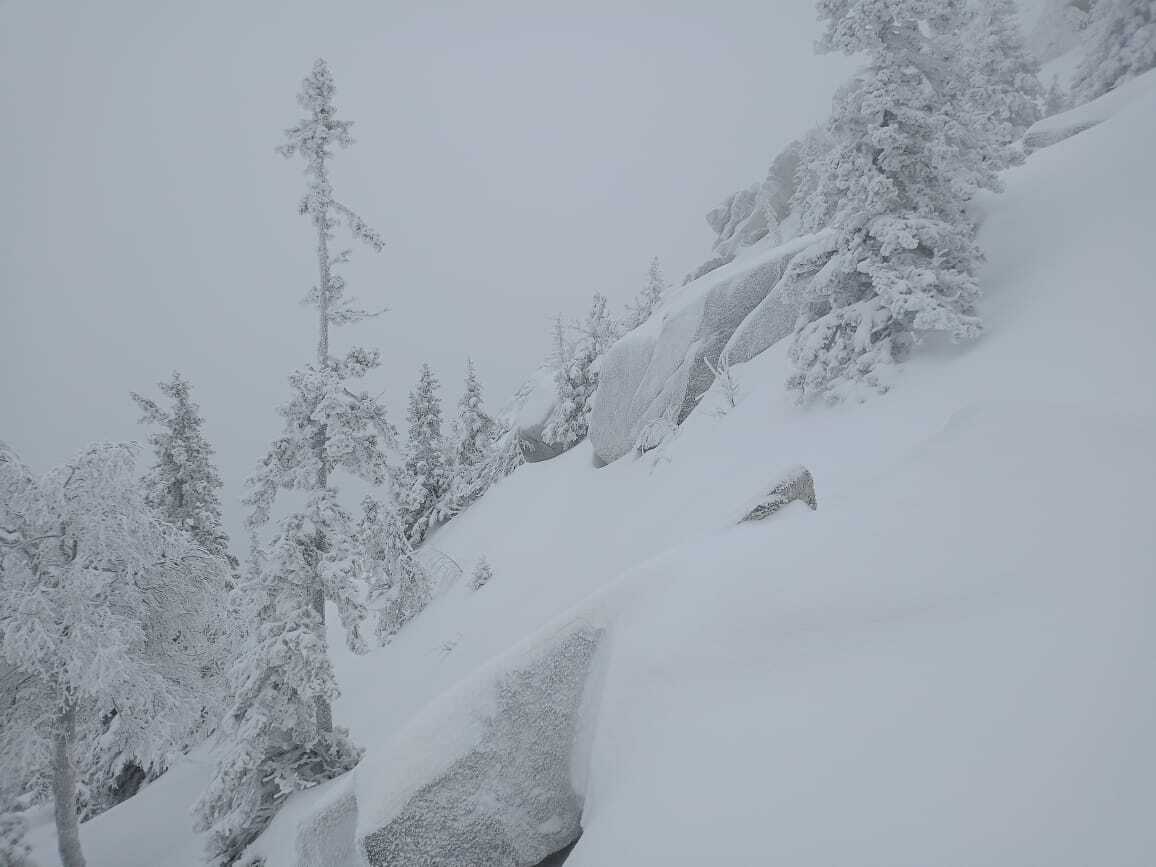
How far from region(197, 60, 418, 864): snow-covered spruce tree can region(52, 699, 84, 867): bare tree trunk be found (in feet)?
8.53

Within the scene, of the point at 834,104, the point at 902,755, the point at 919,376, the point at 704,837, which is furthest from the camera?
the point at 834,104

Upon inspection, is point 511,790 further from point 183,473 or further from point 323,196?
point 183,473

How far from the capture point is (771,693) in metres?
3.94

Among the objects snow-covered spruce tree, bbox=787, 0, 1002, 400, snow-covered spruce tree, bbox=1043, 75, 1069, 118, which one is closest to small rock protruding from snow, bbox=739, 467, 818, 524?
snow-covered spruce tree, bbox=787, 0, 1002, 400

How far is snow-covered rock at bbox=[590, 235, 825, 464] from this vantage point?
18625 mm

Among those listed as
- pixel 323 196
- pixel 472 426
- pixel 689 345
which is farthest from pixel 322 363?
pixel 472 426

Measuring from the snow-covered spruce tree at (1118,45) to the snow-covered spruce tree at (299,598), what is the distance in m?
32.3

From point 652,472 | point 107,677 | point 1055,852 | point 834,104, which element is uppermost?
point 834,104

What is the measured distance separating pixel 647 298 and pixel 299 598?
31683mm

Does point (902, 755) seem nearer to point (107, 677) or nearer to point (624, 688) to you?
point (624, 688)

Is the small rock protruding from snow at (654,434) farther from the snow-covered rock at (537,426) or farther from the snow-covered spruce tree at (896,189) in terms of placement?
the snow-covered rock at (537,426)

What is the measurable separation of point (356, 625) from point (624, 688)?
7.56 metres

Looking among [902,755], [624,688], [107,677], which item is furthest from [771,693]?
[107,677]

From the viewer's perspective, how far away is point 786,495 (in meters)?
6.55
